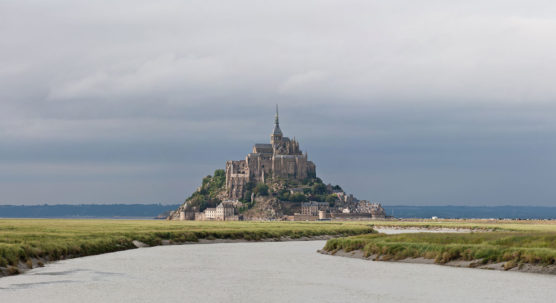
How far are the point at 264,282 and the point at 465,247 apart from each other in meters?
17.3

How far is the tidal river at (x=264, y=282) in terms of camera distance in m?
37.9

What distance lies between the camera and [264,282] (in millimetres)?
45094

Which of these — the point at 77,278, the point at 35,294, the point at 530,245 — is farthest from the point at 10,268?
the point at 530,245

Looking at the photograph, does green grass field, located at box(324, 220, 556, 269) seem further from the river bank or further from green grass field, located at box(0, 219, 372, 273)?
green grass field, located at box(0, 219, 372, 273)

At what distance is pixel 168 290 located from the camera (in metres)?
40.8

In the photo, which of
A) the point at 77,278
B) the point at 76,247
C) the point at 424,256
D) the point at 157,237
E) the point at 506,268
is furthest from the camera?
the point at 157,237

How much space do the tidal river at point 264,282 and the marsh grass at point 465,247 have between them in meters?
2.10

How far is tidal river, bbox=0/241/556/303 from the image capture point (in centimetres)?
3794

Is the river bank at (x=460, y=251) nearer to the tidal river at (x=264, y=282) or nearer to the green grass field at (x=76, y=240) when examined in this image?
the tidal river at (x=264, y=282)

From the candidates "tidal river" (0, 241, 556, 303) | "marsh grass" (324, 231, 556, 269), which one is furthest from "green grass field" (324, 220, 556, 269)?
"tidal river" (0, 241, 556, 303)

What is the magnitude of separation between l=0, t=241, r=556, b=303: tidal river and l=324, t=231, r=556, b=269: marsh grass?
82.7 inches

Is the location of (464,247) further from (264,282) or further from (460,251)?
(264,282)

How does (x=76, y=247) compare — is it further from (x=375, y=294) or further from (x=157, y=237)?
(x=375, y=294)

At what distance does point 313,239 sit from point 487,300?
69614 millimetres
